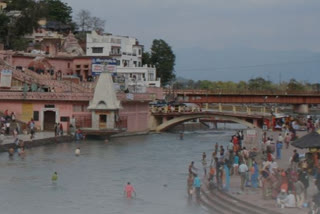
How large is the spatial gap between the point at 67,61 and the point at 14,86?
61.4 ft

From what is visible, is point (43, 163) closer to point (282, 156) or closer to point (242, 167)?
point (282, 156)

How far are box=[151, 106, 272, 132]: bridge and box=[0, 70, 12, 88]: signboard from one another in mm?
16237

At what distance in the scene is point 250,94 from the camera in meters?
80.6

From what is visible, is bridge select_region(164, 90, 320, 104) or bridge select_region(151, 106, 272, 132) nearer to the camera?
bridge select_region(151, 106, 272, 132)

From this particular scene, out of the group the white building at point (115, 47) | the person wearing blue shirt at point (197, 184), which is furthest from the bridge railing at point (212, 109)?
the person wearing blue shirt at point (197, 184)

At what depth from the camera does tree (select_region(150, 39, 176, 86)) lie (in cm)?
10806

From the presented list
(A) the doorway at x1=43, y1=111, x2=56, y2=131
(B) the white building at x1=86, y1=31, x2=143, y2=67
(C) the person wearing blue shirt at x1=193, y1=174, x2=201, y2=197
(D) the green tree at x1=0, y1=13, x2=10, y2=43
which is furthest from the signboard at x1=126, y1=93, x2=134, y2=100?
(C) the person wearing blue shirt at x1=193, y1=174, x2=201, y2=197

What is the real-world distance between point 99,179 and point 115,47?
197ft

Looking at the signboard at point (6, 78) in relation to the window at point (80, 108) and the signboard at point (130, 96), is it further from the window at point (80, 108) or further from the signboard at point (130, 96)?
→ the signboard at point (130, 96)

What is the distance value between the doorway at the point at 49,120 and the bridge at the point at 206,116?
14420 millimetres

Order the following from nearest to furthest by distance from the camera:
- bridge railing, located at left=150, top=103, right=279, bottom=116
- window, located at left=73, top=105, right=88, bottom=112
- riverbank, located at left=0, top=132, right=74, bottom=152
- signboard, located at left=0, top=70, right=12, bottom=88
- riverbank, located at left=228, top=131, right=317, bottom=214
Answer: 1. riverbank, located at left=228, top=131, right=317, bottom=214
2. riverbank, located at left=0, top=132, right=74, bottom=152
3. window, located at left=73, top=105, right=88, bottom=112
4. signboard, located at left=0, top=70, right=12, bottom=88
5. bridge railing, located at left=150, top=103, right=279, bottom=116

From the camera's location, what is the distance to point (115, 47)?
94.8m

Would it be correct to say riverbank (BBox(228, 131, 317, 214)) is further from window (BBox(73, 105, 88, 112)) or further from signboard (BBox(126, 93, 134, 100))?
signboard (BBox(126, 93, 134, 100))

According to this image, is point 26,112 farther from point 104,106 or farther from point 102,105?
point 104,106
